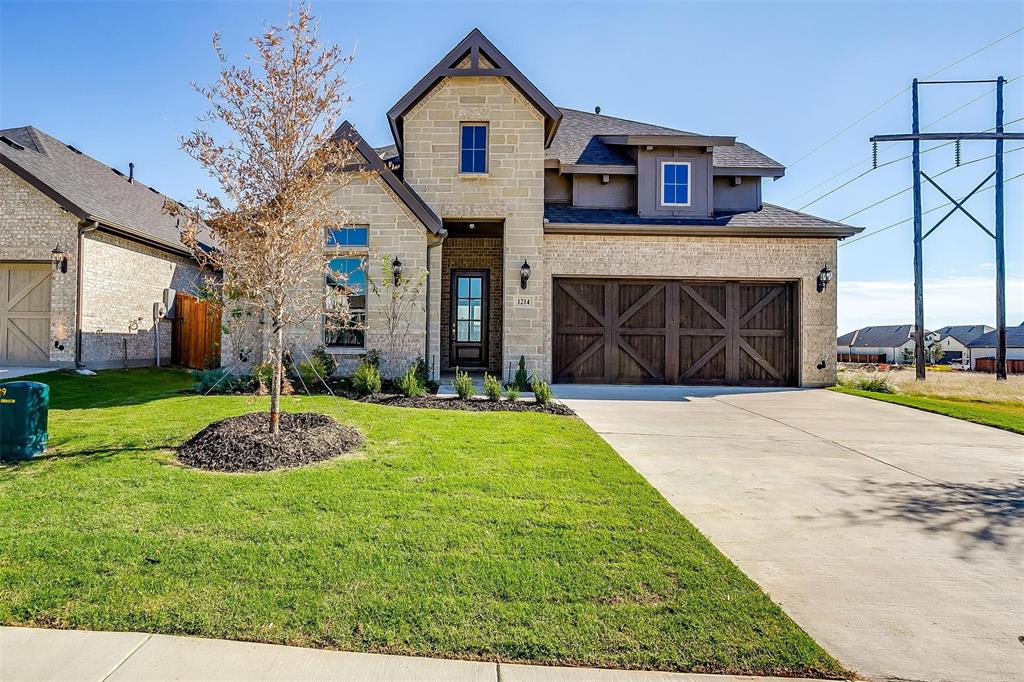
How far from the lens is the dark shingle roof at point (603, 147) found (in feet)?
46.6

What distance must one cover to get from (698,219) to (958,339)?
62239 mm

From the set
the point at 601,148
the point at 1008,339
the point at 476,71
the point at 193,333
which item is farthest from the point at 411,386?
the point at 1008,339

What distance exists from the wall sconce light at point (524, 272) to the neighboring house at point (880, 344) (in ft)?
158

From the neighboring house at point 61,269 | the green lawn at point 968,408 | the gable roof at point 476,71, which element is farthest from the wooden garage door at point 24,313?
the green lawn at point 968,408

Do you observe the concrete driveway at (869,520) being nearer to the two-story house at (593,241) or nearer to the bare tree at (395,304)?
the two-story house at (593,241)

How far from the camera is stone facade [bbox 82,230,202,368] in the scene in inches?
480

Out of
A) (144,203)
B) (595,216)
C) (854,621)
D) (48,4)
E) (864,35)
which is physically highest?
(864,35)

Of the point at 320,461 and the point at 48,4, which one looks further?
the point at 48,4

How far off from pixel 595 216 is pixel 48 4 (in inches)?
456

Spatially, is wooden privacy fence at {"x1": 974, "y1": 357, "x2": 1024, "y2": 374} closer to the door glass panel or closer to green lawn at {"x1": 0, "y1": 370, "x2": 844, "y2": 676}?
the door glass panel

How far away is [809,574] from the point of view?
10.4 ft

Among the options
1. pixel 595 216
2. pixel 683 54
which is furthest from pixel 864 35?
pixel 595 216

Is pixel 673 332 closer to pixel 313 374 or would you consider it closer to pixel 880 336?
pixel 313 374

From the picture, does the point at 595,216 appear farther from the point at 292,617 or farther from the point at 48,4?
the point at 292,617
